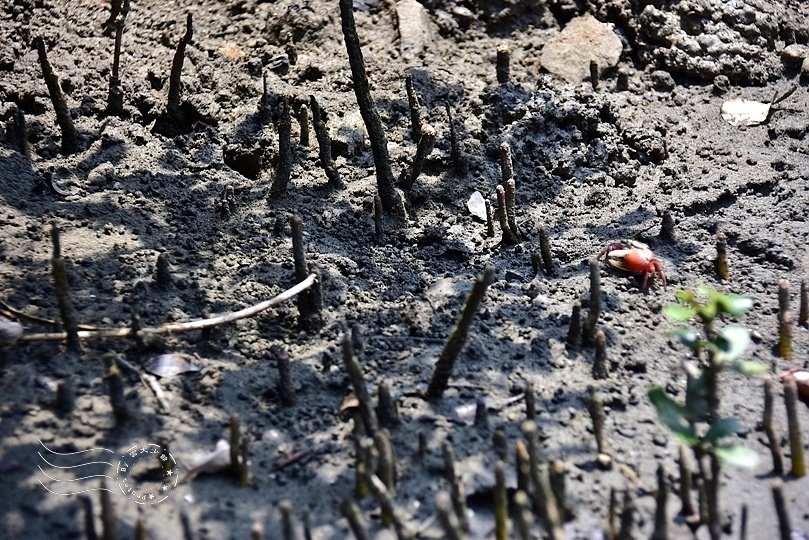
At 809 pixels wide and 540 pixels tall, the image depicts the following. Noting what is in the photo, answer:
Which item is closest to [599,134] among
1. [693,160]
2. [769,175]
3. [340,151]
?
[693,160]

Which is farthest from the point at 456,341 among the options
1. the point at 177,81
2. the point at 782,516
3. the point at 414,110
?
the point at 177,81

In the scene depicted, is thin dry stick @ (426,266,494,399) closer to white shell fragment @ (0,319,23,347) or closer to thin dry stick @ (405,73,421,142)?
white shell fragment @ (0,319,23,347)

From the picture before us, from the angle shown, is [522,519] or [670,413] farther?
[670,413]

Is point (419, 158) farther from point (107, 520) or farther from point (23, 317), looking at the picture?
point (107, 520)

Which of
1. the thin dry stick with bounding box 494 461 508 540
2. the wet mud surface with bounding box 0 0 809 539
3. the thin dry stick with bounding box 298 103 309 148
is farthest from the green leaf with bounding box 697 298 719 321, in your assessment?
the thin dry stick with bounding box 298 103 309 148

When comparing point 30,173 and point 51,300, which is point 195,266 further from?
point 30,173

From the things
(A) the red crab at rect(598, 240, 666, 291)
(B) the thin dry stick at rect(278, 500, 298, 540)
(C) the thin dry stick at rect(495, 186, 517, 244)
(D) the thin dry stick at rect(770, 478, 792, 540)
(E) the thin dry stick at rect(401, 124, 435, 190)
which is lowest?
(D) the thin dry stick at rect(770, 478, 792, 540)
